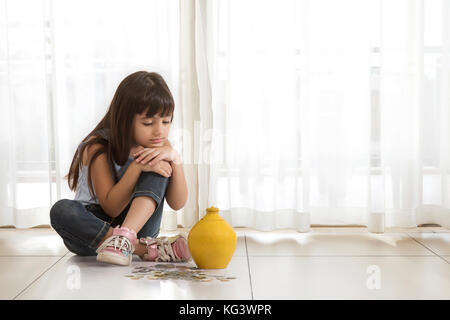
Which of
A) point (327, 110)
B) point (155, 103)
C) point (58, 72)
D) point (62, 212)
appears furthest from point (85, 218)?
point (327, 110)

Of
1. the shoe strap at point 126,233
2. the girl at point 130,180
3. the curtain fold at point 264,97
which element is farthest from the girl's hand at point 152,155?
the curtain fold at point 264,97

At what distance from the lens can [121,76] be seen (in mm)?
1917

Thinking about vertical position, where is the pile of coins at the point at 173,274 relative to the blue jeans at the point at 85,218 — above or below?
below

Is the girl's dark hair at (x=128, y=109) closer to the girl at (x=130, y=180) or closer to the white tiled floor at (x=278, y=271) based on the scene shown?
the girl at (x=130, y=180)

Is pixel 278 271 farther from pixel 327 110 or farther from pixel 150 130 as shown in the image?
pixel 327 110

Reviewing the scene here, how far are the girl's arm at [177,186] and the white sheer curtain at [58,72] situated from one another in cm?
46

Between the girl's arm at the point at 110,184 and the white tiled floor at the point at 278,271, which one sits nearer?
the white tiled floor at the point at 278,271

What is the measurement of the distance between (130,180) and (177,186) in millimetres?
131

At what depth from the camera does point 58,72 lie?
1920 millimetres

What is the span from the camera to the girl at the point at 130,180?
4.70ft

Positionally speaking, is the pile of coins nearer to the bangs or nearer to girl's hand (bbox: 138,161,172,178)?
girl's hand (bbox: 138,161,172,178)

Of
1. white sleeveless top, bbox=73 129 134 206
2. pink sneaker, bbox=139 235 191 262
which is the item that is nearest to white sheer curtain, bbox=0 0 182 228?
white sleeveless top, bbox=73 129 134 206
